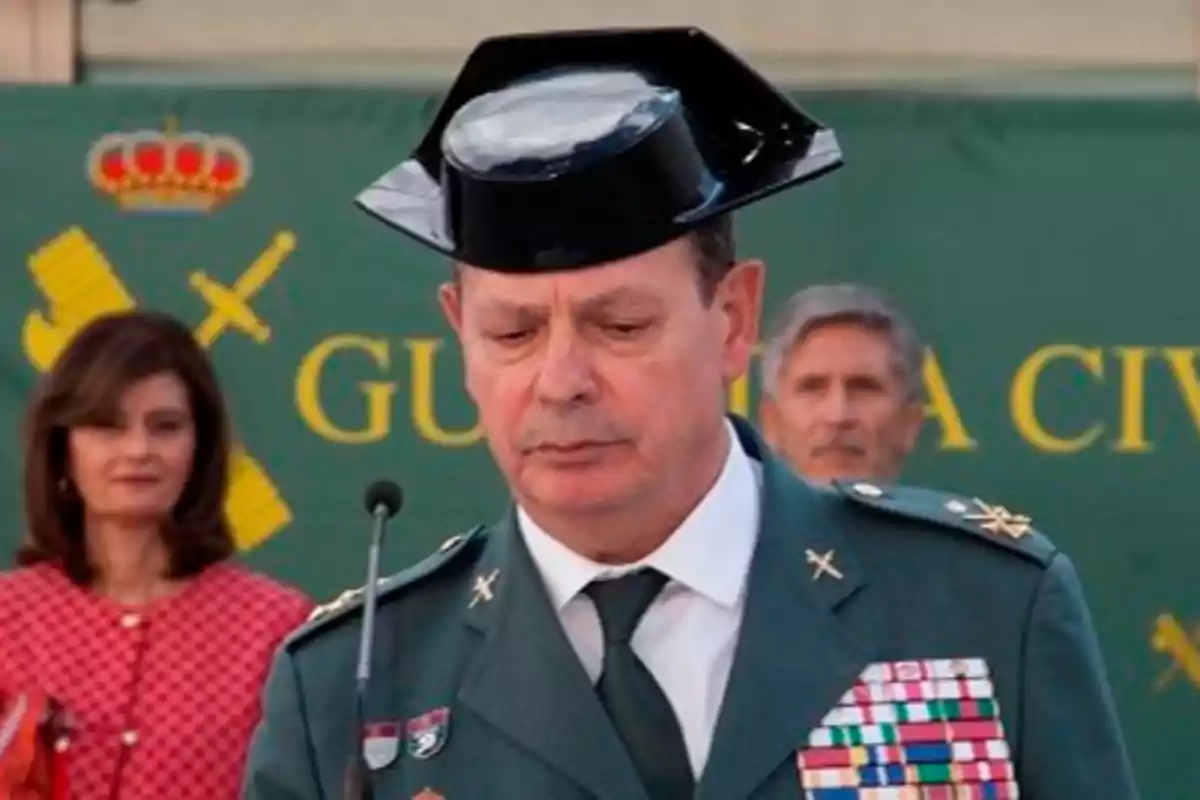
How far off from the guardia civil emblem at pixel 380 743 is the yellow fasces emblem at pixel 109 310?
2.04 meters

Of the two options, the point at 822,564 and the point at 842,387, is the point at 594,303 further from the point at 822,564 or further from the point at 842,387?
the point at 842,387

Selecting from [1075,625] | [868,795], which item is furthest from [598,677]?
[1075,625]

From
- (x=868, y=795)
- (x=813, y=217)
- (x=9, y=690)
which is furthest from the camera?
(x=813, y=217)

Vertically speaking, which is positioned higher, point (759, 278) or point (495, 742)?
point (759, 278)

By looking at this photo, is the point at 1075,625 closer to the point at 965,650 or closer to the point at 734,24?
the point at 965,650

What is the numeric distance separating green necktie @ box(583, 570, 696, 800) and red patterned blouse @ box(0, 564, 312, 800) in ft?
4.54

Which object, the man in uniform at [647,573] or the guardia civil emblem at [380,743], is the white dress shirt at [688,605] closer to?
the man in uniform at [647,573]

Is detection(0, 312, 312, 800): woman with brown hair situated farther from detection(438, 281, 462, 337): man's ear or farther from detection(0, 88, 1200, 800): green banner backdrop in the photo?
detection(438, 281, 462, 337): man's ear

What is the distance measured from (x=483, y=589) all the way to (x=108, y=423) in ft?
4.87

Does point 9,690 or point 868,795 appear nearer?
point 868,795

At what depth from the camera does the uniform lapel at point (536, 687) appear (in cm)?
157

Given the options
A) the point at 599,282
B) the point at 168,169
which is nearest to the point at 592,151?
the point at 599,282

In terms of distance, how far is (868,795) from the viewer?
63.0 inches

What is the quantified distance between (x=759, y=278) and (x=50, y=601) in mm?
1633
